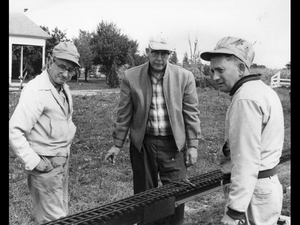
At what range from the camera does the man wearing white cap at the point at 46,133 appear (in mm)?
2992

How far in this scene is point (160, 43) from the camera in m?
3.70

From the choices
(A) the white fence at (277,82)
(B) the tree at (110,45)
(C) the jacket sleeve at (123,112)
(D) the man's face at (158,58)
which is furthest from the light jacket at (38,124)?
(B) the tree at (110,45)

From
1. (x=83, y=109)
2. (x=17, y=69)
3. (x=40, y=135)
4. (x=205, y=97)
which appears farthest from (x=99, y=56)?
(x=40, y=135)

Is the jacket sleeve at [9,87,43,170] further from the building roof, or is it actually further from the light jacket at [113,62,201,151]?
the building roof

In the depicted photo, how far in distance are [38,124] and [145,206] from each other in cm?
111

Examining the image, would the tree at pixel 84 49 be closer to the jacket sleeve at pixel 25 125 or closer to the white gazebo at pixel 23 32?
the white gazebo at pixel 23 32

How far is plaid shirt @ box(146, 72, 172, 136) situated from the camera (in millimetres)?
3783

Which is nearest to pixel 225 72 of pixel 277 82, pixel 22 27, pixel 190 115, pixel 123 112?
pixel 190 115

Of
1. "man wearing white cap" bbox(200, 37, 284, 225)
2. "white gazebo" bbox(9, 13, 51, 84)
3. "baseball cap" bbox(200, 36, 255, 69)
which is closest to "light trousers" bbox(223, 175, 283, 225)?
"man wearing white cap" bbox(200, 37, 284, 225)

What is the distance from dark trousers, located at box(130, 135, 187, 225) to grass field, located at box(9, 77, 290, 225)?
45.6 inches

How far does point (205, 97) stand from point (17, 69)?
32.5 ft

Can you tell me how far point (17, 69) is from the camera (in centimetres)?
1922

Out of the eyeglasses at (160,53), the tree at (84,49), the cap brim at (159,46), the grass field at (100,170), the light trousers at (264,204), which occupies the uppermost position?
the tree at (84,49)

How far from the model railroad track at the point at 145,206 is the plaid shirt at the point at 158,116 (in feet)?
1.78
